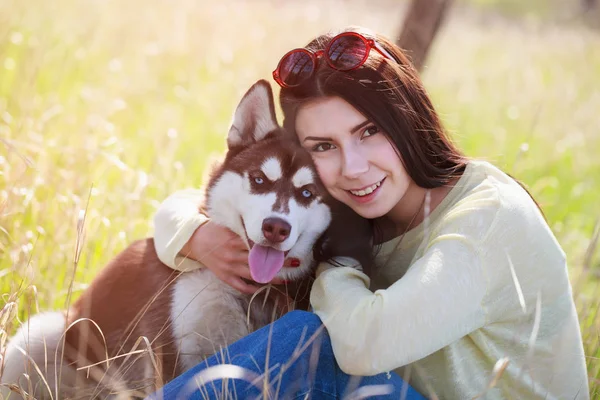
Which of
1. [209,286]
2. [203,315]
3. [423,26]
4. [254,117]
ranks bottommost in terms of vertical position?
[203,315]

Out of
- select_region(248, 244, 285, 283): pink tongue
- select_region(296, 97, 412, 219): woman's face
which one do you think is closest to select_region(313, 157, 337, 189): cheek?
select_region(296, 97, 412, 219): woman's face

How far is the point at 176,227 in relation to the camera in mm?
3141

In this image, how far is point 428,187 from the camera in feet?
9.02

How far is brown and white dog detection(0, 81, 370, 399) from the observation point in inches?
112

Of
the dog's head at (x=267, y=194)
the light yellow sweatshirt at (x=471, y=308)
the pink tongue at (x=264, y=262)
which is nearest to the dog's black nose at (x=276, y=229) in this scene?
the dog's head at (x=267, y=194)

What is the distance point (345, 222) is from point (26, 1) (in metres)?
7.25

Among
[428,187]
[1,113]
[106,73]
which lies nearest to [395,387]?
[428,187]

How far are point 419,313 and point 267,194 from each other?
1008 mm

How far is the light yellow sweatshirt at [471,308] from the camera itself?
221 cm

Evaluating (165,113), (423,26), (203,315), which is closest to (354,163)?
(203,315)

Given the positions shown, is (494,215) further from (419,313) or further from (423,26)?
(423,26)

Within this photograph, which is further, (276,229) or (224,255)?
(224,255)

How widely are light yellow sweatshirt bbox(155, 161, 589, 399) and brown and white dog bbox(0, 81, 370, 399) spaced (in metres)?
0.39

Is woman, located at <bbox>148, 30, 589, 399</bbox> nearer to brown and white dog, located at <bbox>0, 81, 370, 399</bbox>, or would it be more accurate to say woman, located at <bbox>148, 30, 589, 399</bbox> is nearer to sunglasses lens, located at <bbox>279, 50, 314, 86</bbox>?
sunglasses lens, located at <bbox>279, 50, 314, 86</bbox>
